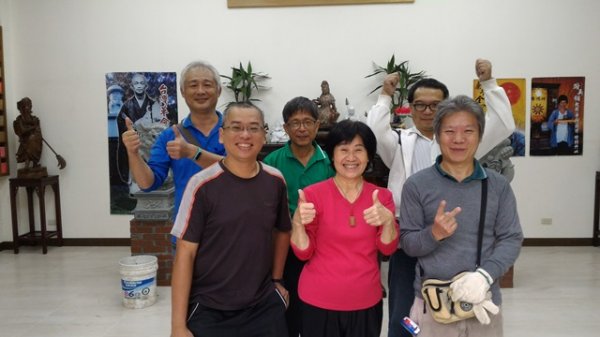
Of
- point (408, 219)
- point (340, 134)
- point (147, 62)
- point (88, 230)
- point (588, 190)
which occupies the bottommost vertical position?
point (88, 230)

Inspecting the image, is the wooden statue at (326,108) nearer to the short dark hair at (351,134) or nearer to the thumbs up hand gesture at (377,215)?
the short dark hair at (351,134)

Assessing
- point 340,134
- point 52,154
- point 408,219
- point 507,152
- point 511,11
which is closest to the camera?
point 408,219

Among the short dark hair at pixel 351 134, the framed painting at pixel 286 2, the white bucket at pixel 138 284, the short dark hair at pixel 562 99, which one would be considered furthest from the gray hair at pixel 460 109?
the short dark hair at pixel 562 99

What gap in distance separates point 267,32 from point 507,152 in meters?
2.82

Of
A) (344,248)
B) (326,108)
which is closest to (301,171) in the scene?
(344,248)

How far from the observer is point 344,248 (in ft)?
5.24

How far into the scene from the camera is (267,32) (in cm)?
496

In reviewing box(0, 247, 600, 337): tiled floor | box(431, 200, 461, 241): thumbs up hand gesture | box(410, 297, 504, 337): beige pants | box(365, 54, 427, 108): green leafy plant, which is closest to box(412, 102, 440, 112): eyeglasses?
box(431, 200, 461, 241): thumbs up hand gesture

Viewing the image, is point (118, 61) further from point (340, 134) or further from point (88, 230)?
point (340, 134)

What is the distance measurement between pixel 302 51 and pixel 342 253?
147 inches

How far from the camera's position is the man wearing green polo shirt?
6.35 feet

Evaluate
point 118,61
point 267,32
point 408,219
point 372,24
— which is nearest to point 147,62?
point 118,61

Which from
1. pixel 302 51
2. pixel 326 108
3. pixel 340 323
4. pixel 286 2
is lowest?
pixel 340 323

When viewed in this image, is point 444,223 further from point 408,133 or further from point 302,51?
point 302,51
